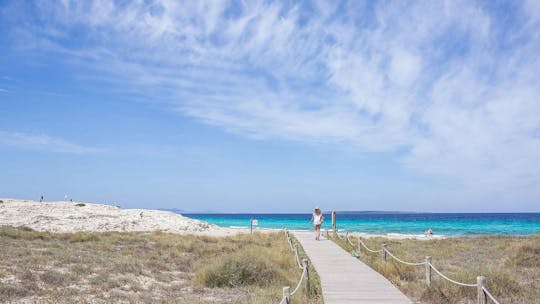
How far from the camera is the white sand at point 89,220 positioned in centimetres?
3650

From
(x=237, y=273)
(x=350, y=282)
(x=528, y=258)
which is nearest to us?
(x=350, y=282)

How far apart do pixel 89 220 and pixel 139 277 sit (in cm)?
2721

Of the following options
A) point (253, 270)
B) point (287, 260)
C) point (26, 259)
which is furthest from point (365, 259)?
point (26, 259)

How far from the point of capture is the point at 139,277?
14.5 meters

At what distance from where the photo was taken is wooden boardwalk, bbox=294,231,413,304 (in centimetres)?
1025

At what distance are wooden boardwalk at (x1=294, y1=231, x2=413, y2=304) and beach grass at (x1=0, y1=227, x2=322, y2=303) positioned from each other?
Result: 447 millimetres

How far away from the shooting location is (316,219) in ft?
81.3

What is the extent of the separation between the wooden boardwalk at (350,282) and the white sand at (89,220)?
2122 centimetres

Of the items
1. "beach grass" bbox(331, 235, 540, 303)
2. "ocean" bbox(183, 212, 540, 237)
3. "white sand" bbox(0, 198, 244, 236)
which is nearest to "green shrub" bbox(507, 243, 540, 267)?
"beach grass" bbox(331, 235, 540, 303)

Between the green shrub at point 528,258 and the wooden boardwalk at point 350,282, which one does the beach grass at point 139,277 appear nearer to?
the wooden boardwalk at point 350,282

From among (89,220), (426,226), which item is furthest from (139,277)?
(426,226)

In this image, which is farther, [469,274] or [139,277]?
[139,277]

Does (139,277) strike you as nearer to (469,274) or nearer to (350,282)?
(350,282)

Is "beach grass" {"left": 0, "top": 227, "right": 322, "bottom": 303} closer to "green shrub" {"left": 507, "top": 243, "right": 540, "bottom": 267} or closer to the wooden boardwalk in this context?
the wooden boardwalk
